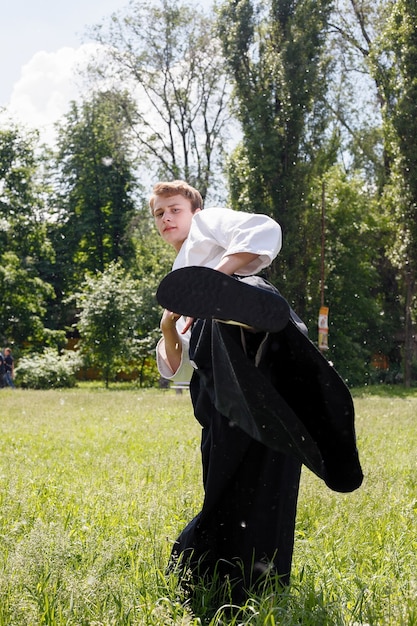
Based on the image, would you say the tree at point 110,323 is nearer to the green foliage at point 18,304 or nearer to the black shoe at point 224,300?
the green foliage at point 18,304

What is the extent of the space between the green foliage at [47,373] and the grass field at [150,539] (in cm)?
2386

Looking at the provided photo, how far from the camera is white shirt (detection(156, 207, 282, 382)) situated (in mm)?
3064

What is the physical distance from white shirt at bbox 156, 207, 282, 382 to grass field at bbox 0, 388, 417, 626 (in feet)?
3.31

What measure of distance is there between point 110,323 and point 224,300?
104ft

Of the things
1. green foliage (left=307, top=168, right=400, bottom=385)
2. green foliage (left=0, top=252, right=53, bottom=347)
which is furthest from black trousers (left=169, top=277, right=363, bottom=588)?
green foliage (left=0, top=252, right=53, bottom=347)

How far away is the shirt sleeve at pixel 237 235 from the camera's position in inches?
120

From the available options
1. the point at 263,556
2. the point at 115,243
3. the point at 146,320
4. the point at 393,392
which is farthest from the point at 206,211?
the point at 115,243

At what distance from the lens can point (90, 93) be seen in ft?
136

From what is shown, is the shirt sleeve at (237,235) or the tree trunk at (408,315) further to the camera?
the tree trunk at (408,315)

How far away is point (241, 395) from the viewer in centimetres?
283

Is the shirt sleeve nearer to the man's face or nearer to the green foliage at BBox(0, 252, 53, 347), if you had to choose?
the man's face

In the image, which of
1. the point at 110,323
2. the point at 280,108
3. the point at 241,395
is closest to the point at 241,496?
the point at 241,395

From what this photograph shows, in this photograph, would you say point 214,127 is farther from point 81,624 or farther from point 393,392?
point 81,624

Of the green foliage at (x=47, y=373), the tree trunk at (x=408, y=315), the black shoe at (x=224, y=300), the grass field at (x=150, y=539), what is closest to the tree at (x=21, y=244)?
the green foliage at (x=47, y=373)
